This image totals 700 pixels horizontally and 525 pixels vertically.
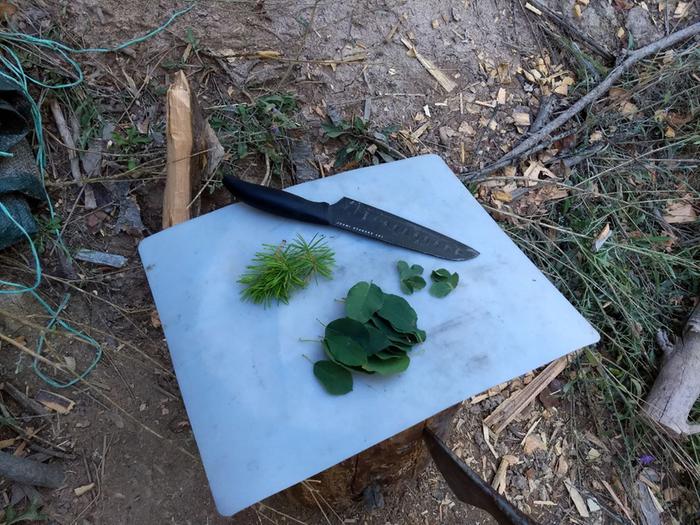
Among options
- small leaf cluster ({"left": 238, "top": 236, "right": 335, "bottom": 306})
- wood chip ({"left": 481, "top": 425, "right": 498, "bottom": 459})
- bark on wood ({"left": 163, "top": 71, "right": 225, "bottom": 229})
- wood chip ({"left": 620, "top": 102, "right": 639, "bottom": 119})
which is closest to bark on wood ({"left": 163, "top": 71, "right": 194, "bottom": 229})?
bark on wood ({"left": 163, "top": 71, "right": 225, "bottom": 229})

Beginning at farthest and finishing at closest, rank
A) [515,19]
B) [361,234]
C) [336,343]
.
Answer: [515,19] < [361,234] < [336,343]

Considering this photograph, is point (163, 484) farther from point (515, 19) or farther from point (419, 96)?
point (515, 19)

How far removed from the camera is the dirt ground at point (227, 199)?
1.56 meters

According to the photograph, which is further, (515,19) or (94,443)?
(515,19)

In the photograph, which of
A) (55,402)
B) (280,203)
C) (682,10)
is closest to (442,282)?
(280,203)

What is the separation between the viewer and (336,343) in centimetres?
99

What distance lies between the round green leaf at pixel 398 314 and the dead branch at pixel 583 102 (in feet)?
4.11

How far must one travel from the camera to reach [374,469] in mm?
1394

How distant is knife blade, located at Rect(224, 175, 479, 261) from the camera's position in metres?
1.19

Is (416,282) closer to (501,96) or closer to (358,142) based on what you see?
(358,142)

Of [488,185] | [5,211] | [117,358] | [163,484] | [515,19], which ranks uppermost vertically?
[515,19]

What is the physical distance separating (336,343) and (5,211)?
1174mm

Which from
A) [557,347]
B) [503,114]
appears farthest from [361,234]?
[503,114]

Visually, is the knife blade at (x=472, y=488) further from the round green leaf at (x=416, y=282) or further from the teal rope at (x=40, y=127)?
the teal rope at (x=40, y=127)
